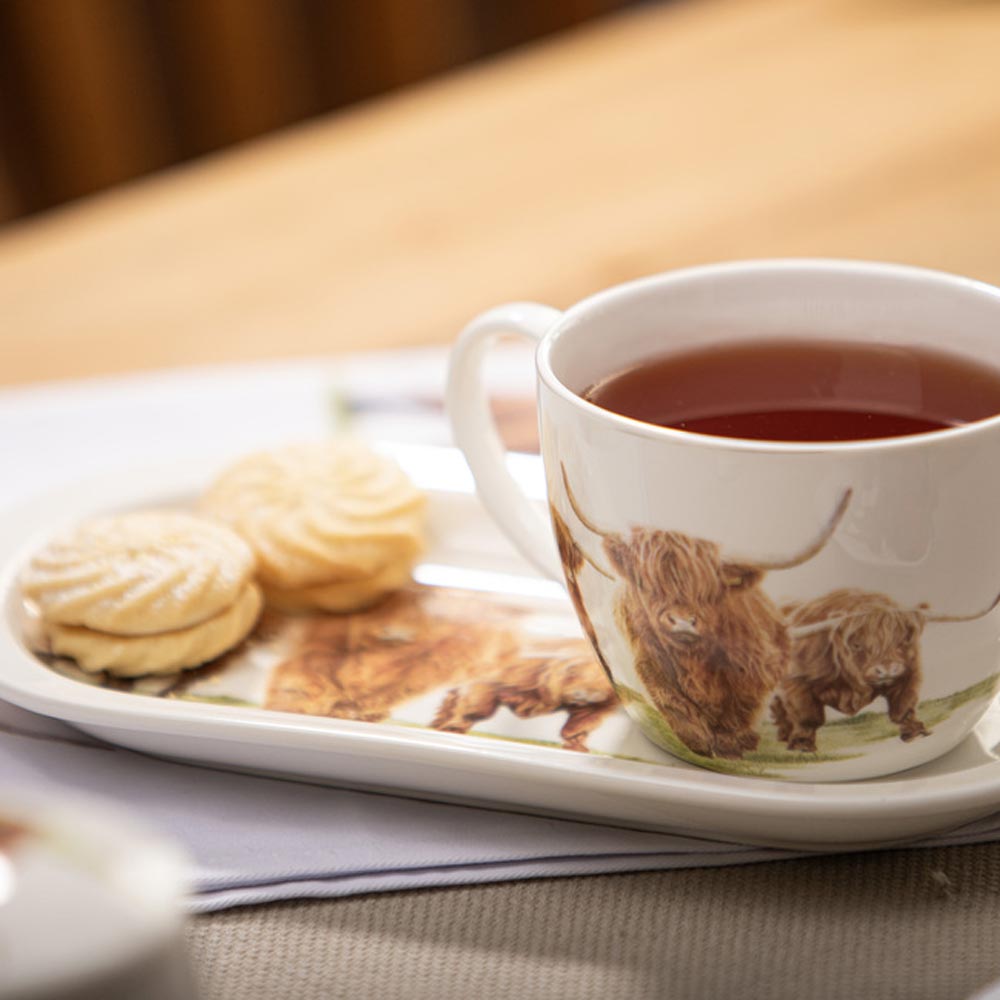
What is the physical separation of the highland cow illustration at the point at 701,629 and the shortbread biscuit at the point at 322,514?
18 centimetres

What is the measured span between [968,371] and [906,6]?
124 centimetres

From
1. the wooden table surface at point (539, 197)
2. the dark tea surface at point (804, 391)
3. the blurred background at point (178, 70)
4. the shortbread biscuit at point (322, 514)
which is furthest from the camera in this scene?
the blurred background at point (178, 70)

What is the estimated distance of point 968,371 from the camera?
573 mm

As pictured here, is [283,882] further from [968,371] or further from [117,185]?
[117,185]

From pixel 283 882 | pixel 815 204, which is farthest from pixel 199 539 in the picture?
pixel 815 204

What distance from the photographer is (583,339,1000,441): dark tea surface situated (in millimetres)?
567

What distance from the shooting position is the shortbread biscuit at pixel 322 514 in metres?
0.67

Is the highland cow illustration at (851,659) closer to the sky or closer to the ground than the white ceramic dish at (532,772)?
closer to the sky

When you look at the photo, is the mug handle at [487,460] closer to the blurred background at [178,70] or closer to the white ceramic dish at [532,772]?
the white ceramic dish at [532,772]

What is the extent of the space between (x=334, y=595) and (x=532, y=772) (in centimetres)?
21

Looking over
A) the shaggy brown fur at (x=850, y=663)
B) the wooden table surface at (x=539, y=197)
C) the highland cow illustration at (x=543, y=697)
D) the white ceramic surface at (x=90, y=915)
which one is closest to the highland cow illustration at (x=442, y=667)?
the highland cow illustration at (x=543, y=697)

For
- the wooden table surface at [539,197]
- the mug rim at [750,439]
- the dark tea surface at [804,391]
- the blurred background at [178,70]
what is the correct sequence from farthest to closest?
1. the blurred background at [178,70]
2. the wooden table surface at [539,197]
3. the dark tea surface at [804,391]
4. the mug rim at [750,439]

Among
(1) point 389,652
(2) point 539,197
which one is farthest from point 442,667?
(2) point 539,197

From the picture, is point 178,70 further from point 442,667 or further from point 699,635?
point 699,635
